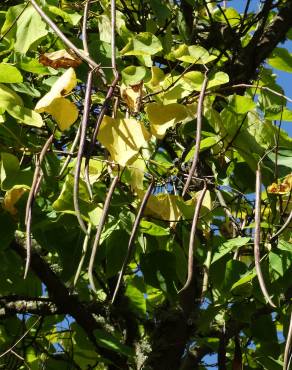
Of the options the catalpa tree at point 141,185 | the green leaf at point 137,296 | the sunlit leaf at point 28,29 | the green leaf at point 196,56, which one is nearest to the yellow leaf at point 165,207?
the catalpa tree at point 141,185

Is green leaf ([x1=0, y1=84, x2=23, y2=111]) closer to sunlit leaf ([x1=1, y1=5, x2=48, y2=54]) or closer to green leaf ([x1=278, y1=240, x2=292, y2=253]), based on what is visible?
sunlit leaf ([x1=1, y1=5, x2=48, y2=54])

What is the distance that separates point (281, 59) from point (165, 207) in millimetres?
881

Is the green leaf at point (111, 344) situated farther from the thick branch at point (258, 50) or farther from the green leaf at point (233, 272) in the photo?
the thick branch at point (258, 50)

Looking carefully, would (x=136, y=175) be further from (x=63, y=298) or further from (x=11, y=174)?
(x=63, y=298)

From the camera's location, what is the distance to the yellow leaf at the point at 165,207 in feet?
4.17

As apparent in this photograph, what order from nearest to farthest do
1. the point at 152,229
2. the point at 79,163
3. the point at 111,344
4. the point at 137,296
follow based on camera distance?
the point at 79,163 → the point at 152,229 → the point at 111,344 → the point at 137,296

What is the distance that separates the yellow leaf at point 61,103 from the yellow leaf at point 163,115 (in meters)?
0.12

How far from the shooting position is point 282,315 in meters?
1.62

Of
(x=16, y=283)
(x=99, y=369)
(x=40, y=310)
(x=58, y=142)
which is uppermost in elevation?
(x=58, y=142)

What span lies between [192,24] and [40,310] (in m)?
0.80

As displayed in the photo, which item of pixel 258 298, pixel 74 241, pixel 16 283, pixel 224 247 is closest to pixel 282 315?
pixel 258 298

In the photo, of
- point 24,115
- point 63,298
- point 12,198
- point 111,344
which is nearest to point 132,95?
point 24,115

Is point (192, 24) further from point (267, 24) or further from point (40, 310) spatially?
point (40, 310)

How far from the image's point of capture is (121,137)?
1.10 metres
